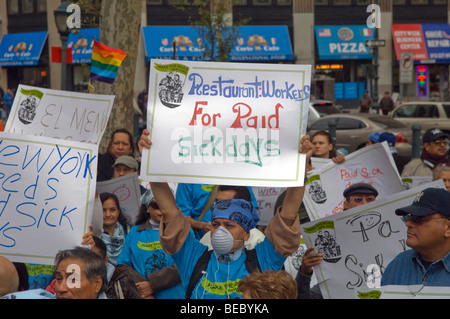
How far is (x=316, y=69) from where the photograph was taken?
118ft

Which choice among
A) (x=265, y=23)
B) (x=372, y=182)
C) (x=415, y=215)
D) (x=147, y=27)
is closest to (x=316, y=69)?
(x=265, y=23)

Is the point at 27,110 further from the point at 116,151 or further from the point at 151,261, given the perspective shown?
the point at 151,261

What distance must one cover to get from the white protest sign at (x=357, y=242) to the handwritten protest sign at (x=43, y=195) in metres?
1.27

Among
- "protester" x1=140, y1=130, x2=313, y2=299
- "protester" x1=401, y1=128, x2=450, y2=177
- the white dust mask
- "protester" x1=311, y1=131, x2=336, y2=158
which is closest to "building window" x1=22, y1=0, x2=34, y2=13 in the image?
"protester" x1=311, y1=131, x2=336, y2=158

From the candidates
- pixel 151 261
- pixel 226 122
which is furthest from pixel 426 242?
pixel 151 261

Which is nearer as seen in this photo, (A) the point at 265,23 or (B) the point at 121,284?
(B) the point at 121,284

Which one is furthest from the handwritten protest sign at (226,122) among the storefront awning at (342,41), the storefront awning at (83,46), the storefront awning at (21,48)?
the storefront awning at (21,48)

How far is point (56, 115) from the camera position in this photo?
588 cm

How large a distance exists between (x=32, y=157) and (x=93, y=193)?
42 centimetres

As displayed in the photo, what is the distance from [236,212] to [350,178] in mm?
2380

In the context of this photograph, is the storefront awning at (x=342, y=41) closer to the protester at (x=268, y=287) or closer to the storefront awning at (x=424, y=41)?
the storefront awning at (x=424, y=41)

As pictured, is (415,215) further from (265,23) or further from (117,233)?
(265,23)

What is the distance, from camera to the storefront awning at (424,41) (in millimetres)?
35281

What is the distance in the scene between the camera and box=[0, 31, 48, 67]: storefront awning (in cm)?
3606
